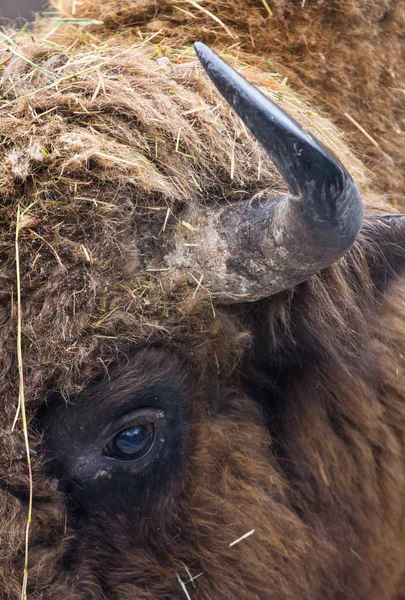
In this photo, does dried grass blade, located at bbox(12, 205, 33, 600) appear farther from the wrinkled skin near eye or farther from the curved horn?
the curved horn

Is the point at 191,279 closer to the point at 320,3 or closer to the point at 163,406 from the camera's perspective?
the point at 163,406

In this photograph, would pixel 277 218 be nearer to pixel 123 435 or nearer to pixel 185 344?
pixel 185 344

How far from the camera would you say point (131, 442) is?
2.16 meters

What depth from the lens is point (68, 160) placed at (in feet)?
6.45

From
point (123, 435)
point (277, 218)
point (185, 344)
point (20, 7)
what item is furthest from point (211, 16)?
point (20, 7)

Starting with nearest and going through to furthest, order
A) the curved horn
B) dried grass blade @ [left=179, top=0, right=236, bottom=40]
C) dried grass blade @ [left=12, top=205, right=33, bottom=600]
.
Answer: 1. the curved horn
2. dried grass blade @ [left=12, top=205, right=33, bottom=600]
3. dried grass blade @ [left=179, top=0, right=236, bottom=40]

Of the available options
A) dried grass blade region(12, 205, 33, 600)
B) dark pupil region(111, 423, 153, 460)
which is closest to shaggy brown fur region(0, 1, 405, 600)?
dried grass blade region(12, 205, 33, 600)

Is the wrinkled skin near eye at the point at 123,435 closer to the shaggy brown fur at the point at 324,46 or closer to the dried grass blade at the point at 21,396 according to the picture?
the dried grass blade at the point at 21,396

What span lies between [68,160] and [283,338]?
105cm

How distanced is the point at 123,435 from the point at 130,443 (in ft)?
0.12

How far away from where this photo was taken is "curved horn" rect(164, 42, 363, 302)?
1.56m

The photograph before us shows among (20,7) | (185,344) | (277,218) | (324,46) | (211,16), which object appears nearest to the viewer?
(277,218)

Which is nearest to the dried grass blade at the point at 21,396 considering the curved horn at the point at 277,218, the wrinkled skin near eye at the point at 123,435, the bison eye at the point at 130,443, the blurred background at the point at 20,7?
the wrinkled skin near eye at the point at 123,435

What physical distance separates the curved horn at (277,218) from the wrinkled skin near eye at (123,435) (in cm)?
37
